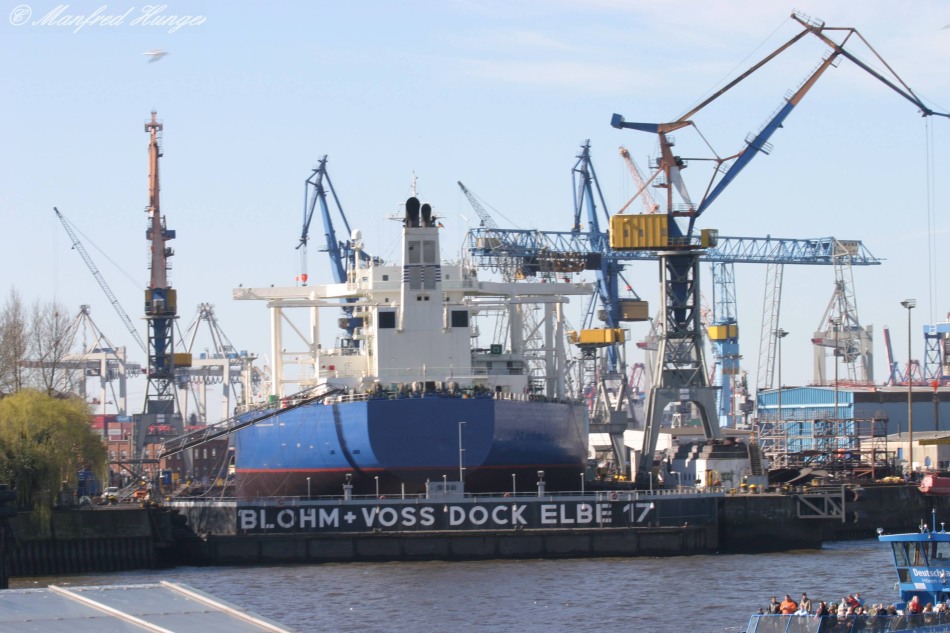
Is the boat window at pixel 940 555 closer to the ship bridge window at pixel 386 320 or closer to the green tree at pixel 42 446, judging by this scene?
the ship bridge window at pixel 386 320

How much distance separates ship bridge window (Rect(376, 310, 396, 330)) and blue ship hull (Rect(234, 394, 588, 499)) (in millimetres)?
5384

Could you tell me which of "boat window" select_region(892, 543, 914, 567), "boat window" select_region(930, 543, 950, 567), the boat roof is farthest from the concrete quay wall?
the boat roof

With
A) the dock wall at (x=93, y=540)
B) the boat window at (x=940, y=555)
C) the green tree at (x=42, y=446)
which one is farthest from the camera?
the green tree at (x=42, y=446)

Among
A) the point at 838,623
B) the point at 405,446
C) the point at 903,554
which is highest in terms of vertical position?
the point at 405,446

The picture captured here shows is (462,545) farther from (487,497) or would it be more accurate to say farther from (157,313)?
(157,313)

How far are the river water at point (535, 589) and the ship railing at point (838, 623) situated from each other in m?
5.51

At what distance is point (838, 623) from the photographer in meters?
38.7

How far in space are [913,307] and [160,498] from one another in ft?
129

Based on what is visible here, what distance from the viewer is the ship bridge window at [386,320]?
72.4 m

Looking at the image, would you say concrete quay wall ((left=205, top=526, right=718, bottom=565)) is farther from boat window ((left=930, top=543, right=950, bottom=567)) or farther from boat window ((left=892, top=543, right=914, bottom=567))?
boat window ((left=930, top=543, right=950, bottom=567))

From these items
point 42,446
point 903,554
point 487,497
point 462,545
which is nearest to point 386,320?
point 487,497

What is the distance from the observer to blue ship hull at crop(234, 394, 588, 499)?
65.9 metres

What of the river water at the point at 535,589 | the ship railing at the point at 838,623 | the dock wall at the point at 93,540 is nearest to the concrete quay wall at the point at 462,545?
the river water at the point at 535,589

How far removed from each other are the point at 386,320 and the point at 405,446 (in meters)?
8.28
